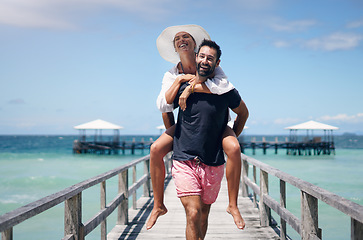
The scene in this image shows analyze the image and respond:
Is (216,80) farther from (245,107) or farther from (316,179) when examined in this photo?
(316,179)

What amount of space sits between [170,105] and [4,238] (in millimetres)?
1170

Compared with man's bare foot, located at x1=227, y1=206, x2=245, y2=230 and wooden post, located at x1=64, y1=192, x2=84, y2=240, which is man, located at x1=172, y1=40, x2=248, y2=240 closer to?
man's bare foot, located at x1=227, y1=206, x2=245, y2=230

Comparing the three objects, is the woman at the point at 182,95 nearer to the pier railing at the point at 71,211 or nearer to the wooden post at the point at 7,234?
the pier railing at the point at 71,211

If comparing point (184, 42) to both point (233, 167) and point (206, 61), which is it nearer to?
point (206, 61)

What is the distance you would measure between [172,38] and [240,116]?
74 centimetres

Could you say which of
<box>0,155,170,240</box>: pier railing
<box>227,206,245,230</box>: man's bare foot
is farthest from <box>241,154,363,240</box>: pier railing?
<box>0,155,170,240</box>: pier railing

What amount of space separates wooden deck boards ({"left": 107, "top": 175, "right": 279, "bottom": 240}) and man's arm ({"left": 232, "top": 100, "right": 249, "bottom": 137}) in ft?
7.50

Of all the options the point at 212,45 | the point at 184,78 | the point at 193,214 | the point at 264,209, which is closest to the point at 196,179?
the point at 193,214

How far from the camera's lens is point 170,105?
2.31 m

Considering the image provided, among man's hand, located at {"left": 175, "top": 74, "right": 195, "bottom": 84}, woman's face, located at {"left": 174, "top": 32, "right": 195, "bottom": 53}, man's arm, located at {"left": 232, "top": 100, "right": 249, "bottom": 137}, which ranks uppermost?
woman's face, located at {"left": 174, "top": 32, "right": 195, "bottom": 53}

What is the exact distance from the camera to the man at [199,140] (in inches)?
87.1

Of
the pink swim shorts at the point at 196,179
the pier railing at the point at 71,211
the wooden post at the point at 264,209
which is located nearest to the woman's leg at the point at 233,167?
the pink swim shorts at the point at 196,179

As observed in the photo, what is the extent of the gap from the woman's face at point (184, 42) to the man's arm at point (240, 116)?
51cm

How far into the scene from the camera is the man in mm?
2213
